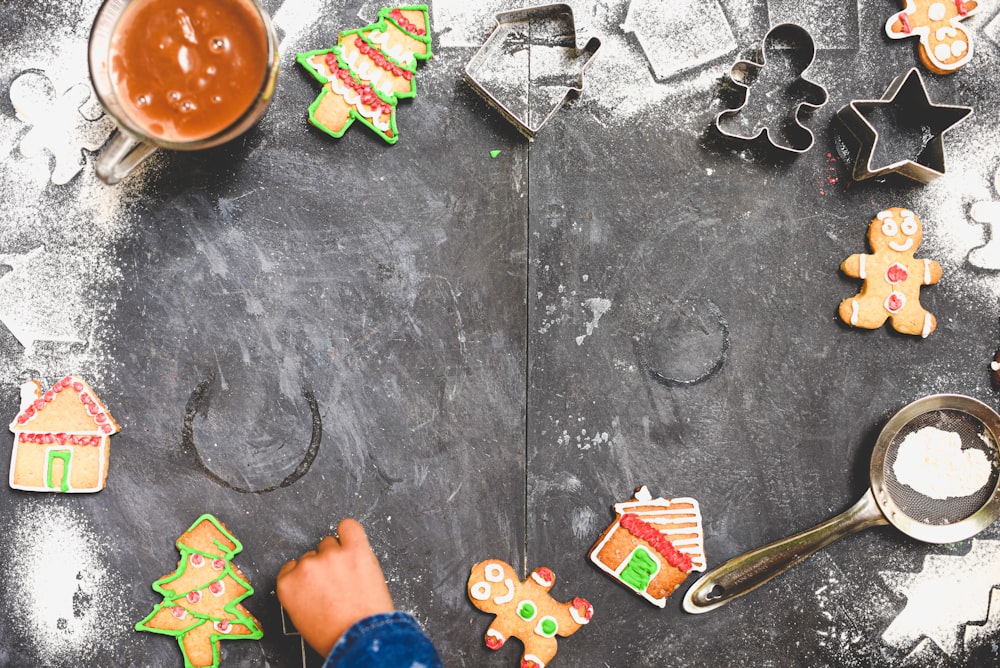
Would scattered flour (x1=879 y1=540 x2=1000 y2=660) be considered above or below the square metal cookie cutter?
below

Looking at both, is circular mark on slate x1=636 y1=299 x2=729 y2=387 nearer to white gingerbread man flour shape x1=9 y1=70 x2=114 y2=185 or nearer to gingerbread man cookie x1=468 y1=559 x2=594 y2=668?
gingerbread man cookie x1=468 y1=559 x2=594 y2=668

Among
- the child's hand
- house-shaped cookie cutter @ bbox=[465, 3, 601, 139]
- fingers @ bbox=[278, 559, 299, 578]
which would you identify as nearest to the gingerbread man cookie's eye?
the child's hand

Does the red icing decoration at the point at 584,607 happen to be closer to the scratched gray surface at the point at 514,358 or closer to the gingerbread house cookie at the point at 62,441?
the scratched gray surface at the point at 514,358

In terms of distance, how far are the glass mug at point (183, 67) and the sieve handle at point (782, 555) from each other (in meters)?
0.84

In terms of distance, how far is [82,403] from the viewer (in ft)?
3.20

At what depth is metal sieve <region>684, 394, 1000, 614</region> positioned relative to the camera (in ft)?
3.24

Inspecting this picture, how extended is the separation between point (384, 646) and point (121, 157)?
666 mm

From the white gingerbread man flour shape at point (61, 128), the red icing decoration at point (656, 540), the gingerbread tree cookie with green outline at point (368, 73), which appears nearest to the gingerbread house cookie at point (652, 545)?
the red icing decoration at point (656, 540)

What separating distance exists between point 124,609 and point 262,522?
221 mm

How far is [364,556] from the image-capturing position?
37.5 inches

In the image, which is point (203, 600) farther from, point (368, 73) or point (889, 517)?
point (889, 517)

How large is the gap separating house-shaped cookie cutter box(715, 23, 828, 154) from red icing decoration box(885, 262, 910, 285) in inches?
7.9

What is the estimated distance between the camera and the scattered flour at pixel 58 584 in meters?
0.99

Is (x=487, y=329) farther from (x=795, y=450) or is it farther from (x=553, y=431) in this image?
(x=795, y=450)
